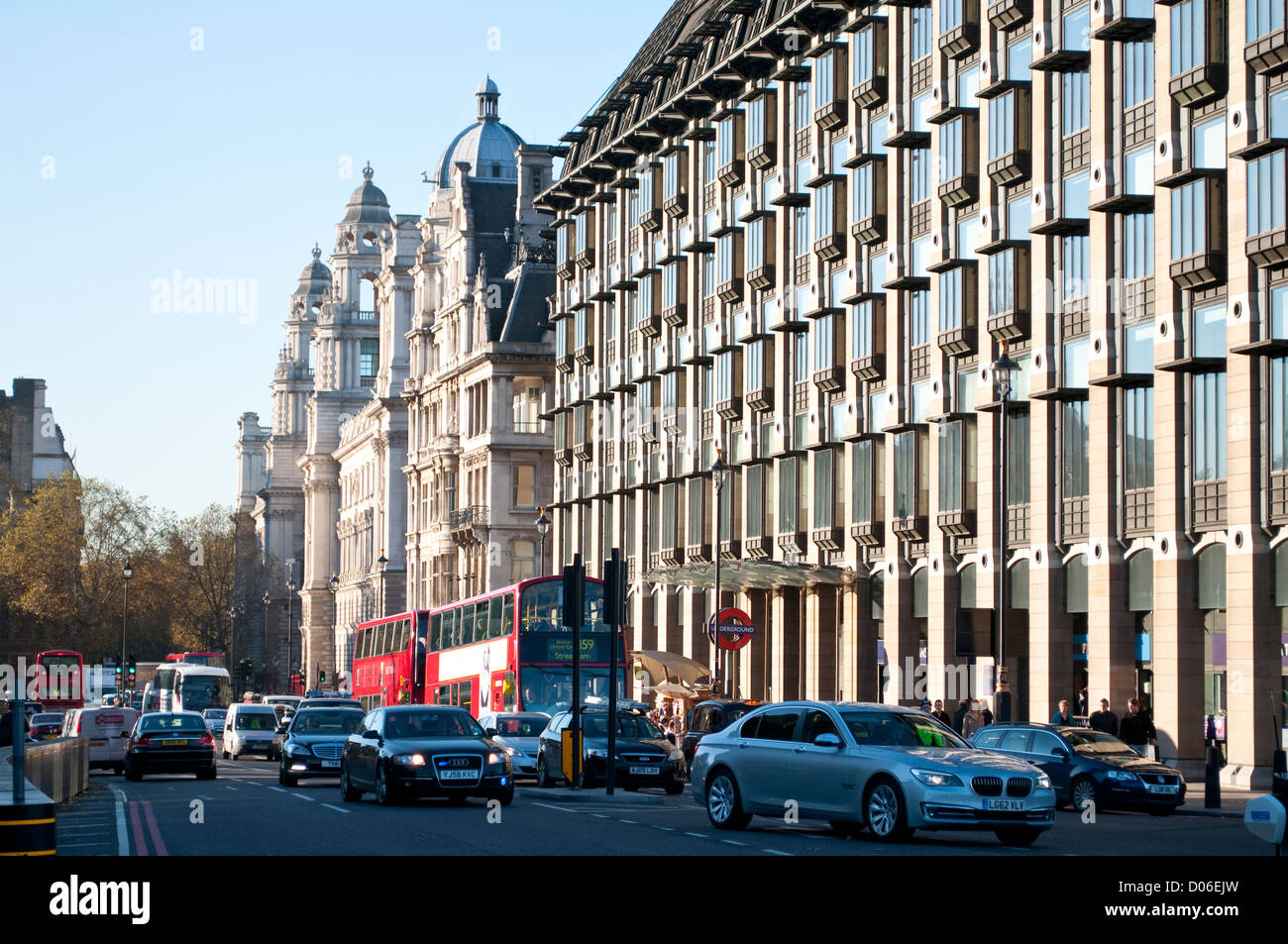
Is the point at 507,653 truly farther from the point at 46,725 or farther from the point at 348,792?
the point at 46,725

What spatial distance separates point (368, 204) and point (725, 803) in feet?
431

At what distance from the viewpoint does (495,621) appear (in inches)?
1921

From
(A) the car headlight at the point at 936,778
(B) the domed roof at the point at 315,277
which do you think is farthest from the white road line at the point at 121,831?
(B) the domed roof at the point at 315,277

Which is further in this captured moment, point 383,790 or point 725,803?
point 383,790

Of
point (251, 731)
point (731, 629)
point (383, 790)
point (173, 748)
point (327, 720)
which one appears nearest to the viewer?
point (383, 790)

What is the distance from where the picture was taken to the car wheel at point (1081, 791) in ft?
107

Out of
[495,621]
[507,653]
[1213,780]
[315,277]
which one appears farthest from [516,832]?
[315,277]

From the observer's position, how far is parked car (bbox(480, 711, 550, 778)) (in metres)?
40.6

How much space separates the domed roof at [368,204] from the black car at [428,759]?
122 metres

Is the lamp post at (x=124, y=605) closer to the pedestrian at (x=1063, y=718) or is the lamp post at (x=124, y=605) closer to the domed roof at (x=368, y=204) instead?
the domed roof at (x=368, y=204)

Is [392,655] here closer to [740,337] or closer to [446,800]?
[740,337]

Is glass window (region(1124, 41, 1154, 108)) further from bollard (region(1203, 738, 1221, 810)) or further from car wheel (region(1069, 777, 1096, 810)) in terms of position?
car wheel (region(1069, 777, 1096, 810))
